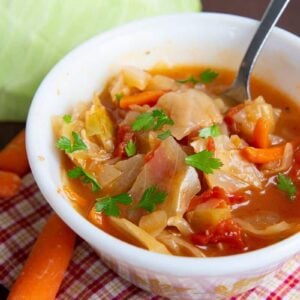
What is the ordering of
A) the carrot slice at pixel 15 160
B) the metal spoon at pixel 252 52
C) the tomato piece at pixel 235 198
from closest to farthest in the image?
the tomato piece at pixel 235 198, the metal spoon at pixel 252 52, the carrot slice at pixel 15 160

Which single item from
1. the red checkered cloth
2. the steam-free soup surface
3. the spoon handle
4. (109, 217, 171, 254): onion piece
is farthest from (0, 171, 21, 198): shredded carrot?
the spoon handle

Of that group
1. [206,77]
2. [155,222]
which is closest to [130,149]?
[155,222]

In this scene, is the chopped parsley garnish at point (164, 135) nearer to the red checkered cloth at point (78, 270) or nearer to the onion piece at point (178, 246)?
the onion piece at point (178, 246)

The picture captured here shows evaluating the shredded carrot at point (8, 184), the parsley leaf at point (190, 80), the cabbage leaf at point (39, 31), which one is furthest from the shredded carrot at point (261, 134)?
the cabbage leaf at point (39, 31)

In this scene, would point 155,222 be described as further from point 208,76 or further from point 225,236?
point 208,76

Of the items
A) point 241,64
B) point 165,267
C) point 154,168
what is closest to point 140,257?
point 165,267

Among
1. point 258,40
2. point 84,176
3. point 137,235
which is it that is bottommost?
point 84,176

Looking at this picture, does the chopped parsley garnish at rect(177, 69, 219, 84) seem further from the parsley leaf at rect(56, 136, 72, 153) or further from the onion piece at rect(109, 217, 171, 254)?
the onion piece at rect(109, 217, 171, 254)
